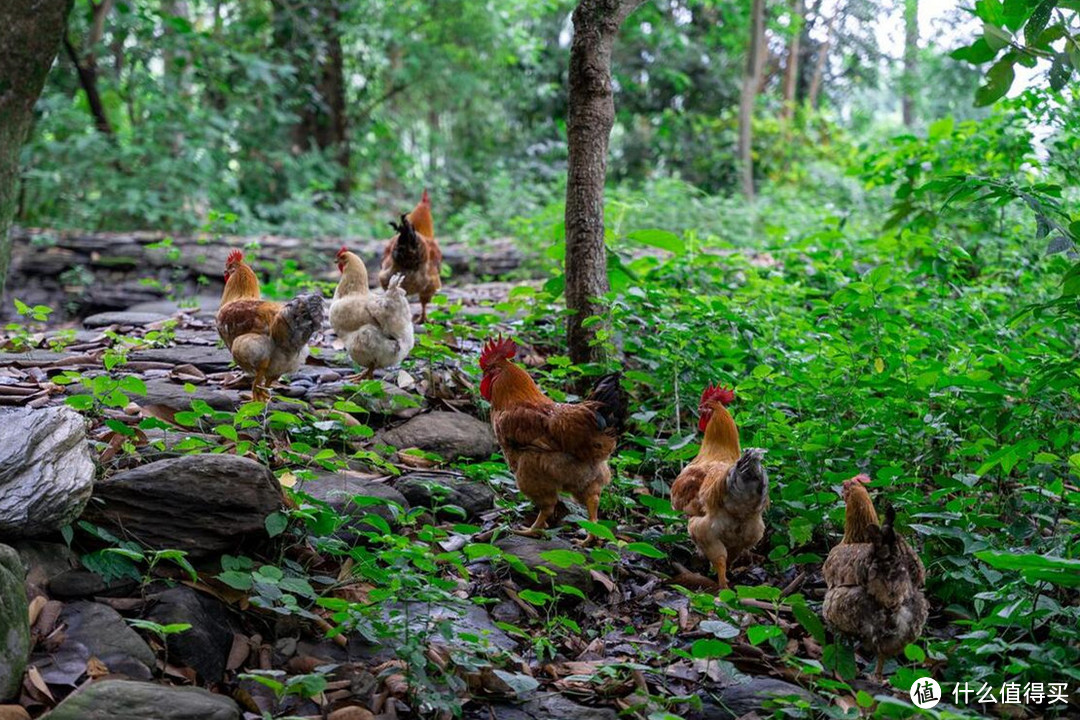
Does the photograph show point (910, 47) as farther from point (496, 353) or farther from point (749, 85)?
point (496, 353)

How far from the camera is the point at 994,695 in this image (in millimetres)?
3531

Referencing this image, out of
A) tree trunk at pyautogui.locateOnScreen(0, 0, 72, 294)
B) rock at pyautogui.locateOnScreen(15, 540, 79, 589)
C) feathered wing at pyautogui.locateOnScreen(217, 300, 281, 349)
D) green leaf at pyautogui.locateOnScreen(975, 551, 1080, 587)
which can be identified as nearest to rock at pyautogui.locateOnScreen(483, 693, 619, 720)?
green leaf at pyautogui.locateOnScreen(975, 551, 1080, 587)

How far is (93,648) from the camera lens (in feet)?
10.3

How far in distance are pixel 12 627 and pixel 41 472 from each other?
2.13 ft

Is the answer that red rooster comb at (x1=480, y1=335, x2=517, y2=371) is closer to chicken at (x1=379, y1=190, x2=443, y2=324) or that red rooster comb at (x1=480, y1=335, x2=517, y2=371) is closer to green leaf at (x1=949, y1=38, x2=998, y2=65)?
chicken at (x1=379, y1=190, x2=443, y2=324)

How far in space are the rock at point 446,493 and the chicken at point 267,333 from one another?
93cm

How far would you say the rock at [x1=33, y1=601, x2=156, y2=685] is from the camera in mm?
3020

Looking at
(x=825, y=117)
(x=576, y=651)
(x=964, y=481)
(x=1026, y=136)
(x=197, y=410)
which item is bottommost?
(x=576, y=651)

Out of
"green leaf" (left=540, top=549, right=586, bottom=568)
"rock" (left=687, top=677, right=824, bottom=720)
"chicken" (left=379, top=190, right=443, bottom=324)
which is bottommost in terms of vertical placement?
"rock" (left=687, top=677, right=824, bottom=720)

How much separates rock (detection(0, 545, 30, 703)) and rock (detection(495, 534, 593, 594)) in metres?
1.95

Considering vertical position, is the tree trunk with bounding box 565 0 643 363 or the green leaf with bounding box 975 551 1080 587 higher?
the tree trunk with bounding box 565 0 643 363

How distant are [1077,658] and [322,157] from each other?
47.8 feet

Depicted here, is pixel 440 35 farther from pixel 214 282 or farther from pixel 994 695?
pixel 994 695

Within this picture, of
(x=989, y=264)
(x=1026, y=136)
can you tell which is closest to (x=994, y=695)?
(x=1026, y=136)
